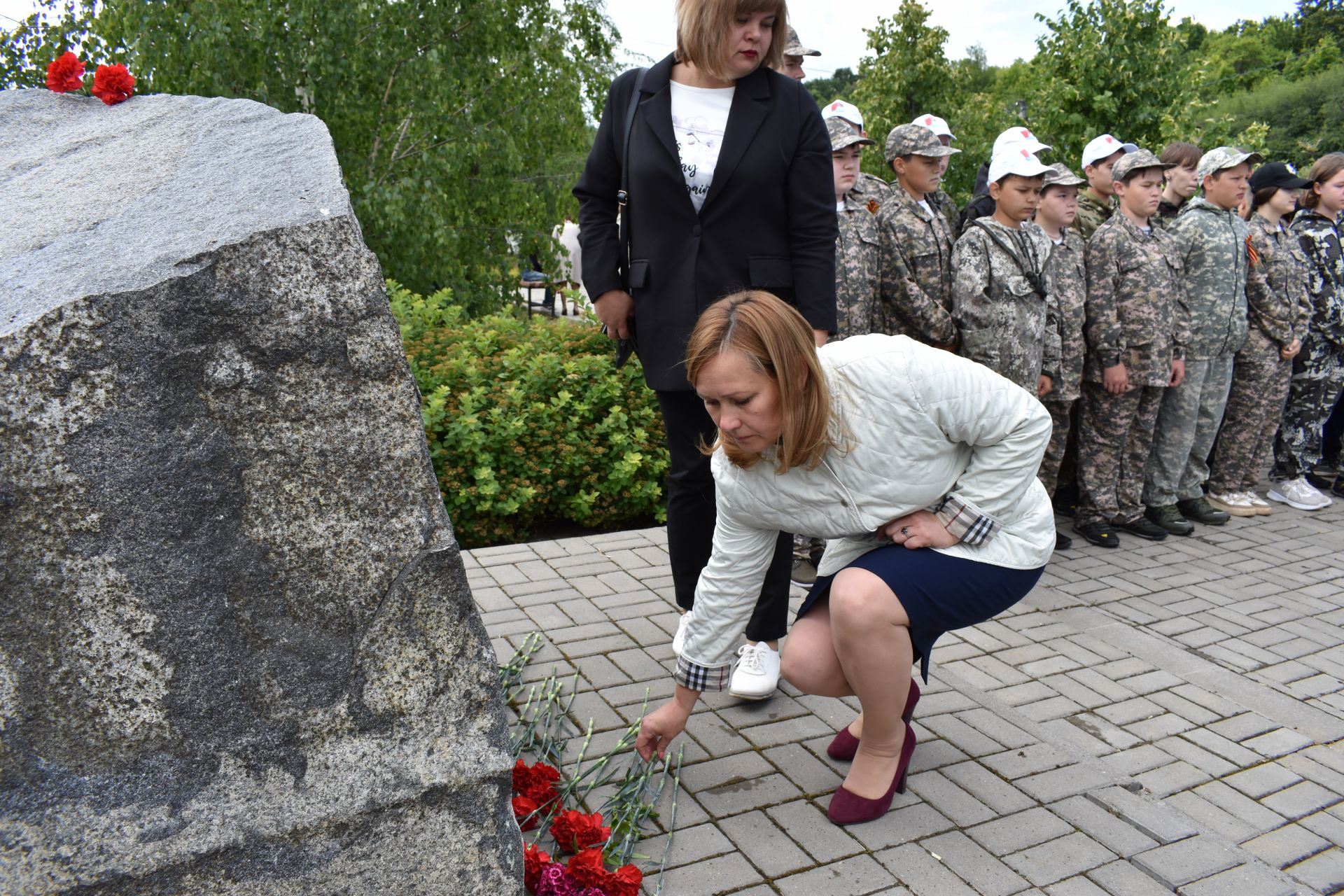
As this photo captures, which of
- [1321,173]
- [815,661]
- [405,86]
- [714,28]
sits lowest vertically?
[815,661]

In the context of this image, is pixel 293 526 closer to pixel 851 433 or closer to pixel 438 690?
pixel 438 690

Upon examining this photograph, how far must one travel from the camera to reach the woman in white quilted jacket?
2.54m

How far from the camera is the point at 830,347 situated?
2676 mm

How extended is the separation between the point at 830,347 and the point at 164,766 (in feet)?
5.75

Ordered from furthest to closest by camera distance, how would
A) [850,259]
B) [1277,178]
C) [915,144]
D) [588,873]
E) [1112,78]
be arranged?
[1112,78] < [1277,178] < [915,144] < [850,259] < [588,873]

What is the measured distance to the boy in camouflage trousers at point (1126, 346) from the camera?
5496mm

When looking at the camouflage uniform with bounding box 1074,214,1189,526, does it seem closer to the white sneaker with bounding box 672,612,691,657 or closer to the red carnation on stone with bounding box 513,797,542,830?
the white sneaker with bounding box 672,612,691,657

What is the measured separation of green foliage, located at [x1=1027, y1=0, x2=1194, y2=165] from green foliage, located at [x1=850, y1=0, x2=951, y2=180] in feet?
10.4

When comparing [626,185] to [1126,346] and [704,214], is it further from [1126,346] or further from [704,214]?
[1126,346]

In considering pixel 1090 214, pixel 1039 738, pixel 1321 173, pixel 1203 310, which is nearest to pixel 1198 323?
pixel 1203 310

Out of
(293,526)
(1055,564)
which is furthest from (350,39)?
(293,526)

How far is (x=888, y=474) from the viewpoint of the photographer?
2596 mm

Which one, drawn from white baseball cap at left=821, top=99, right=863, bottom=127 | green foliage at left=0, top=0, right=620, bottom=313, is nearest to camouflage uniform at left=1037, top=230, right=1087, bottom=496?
white baseball cap at left=821, top=99, right=863, bottom=127

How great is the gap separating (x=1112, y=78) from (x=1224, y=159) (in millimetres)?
→ 3343
